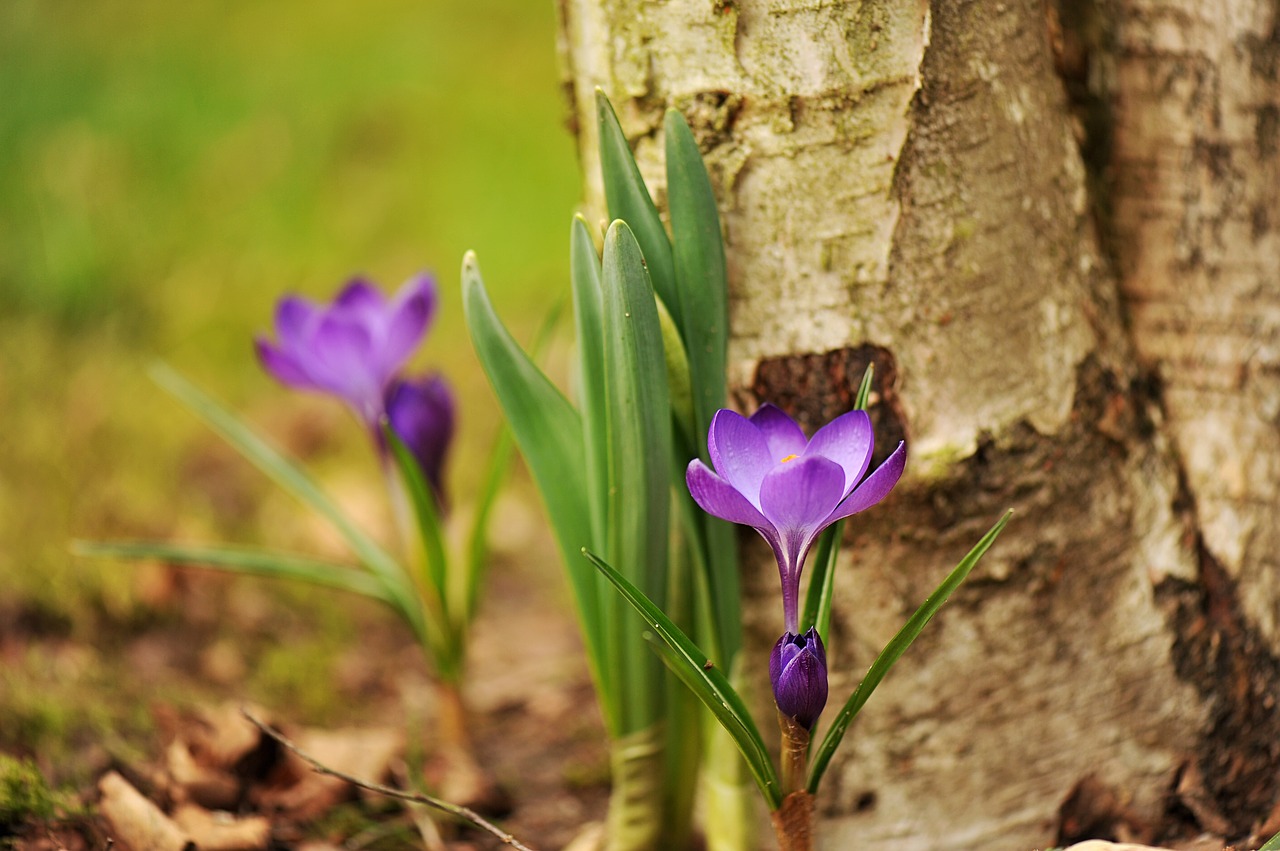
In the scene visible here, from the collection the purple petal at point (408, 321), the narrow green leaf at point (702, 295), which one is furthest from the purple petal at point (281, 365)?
the narrow green leaf at point (702, 295)

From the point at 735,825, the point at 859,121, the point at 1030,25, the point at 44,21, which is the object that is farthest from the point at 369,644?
the point at 44,21

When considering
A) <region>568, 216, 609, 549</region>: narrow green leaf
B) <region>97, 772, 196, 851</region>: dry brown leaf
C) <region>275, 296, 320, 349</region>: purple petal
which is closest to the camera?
<region>568, 216, 609, 549</region>: narrow green leaf

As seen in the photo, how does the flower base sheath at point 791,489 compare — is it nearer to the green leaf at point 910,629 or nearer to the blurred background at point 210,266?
the green leaf at point 910,629

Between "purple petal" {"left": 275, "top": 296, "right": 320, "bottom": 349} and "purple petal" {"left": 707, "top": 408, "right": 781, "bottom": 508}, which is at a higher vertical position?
"purple petal" {"left": 275, "top": 296, "right": 320, "bottom": 349}

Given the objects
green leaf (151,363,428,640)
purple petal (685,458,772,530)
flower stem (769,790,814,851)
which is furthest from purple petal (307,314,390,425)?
flower stem (769,790,814,851)

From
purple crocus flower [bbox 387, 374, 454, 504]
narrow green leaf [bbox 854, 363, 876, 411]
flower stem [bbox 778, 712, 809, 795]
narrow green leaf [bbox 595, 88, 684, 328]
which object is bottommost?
flower stem [bbox 778, 712, 809, 795]

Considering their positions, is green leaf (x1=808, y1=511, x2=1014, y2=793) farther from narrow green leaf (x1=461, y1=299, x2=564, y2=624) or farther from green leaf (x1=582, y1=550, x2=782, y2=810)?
narrow green leaf (x1=461, y1=299, x2=564, y2=624)

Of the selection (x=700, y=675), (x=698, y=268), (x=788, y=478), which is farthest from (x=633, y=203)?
(x=700, y=675)
